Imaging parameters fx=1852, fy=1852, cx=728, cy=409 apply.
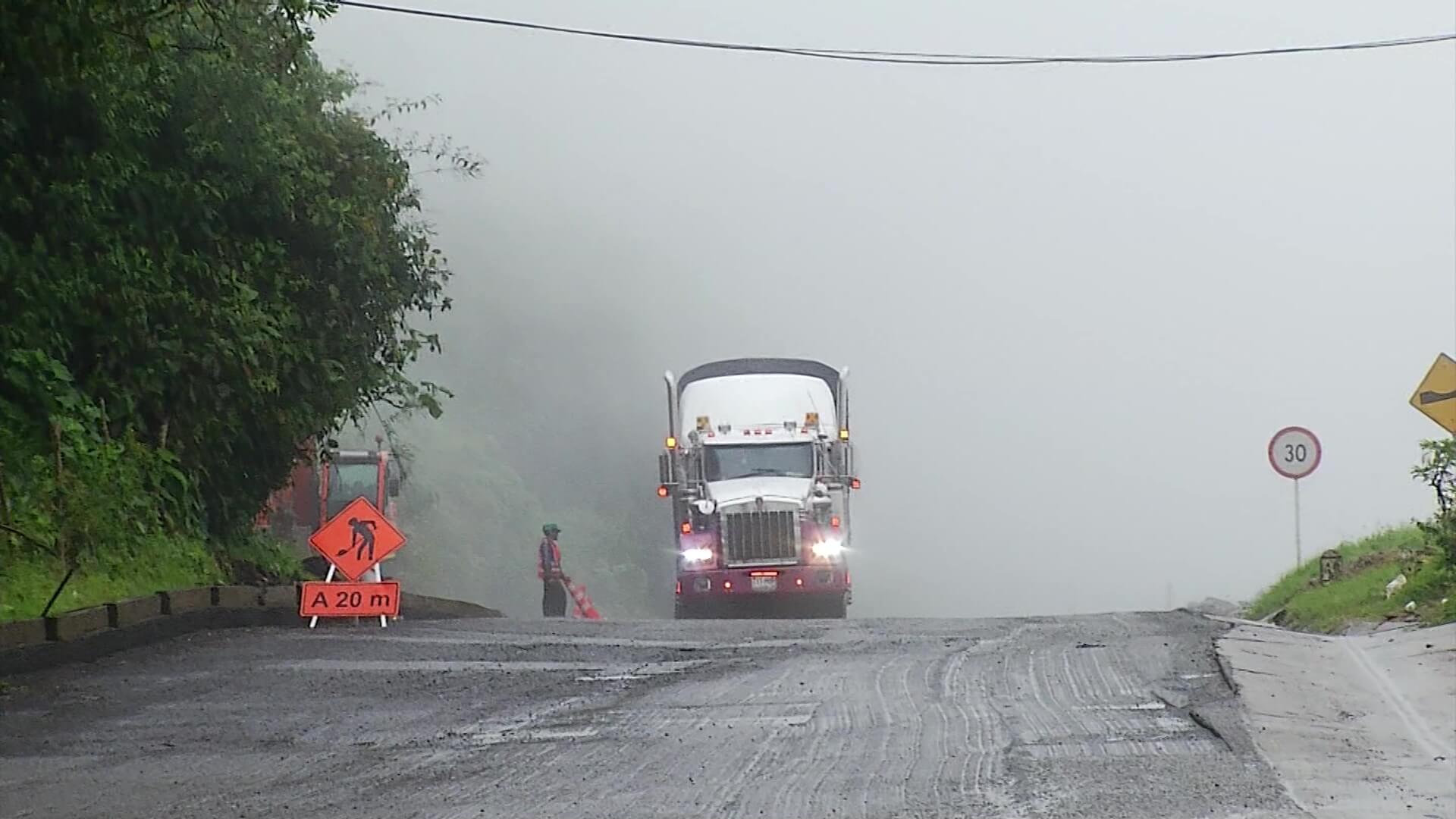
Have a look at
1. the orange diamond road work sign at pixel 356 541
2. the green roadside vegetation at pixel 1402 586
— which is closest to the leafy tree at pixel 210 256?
the orange diamond road work sign at pixel 356 541

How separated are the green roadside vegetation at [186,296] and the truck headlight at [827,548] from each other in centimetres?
631

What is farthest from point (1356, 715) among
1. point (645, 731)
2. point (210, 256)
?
point (210, 256)

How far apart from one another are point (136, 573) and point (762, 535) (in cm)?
1154

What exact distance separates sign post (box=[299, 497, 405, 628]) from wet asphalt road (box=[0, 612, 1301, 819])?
11.6 ft

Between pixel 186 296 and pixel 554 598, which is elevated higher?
pixel 186 296

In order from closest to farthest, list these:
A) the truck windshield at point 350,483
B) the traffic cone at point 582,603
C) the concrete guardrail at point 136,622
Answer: the concrete guardrail at point 136,622 < the traffic cone at point 582,603 < the truck windshield at point 350,483

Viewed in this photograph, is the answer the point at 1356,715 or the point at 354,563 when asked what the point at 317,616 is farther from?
the point at 1356,715

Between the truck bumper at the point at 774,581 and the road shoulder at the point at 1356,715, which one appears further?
the truck bumper at the point at 774,581

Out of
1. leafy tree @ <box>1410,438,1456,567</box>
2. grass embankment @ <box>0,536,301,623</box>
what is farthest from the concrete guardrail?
leafy tree @ <box>1410,438,1456,567</box>

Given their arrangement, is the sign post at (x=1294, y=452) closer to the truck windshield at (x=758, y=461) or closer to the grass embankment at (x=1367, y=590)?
the grass embankment at (x=1367, y=590)

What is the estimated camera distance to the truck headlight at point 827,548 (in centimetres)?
2747

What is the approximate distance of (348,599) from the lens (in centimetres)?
1892

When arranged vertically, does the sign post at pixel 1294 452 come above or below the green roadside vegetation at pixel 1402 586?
above

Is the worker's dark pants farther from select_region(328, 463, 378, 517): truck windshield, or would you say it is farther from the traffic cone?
select_region(328, 463, 378, 517): truck windshield
